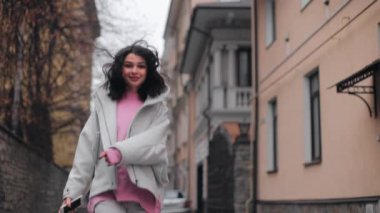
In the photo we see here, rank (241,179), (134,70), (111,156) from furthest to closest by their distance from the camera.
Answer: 1. (241,179)
2. (134,70)
3. (111,156)

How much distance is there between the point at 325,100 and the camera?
11.9 metres

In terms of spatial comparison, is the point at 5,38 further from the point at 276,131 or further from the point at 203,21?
the point at 203,21

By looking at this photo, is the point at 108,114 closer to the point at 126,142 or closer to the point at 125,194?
the point at 126,142

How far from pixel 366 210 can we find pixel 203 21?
50.2 ft

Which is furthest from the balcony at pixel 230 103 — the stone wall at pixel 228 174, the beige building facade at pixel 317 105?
the beige building facade at pixel 317 105

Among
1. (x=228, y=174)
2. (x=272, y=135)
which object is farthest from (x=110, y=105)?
(x=228, y=174)

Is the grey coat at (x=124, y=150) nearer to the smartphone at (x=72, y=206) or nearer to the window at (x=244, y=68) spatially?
the smartphone at (x=72, y=206)

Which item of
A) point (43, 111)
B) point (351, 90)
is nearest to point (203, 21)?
point (43, 111)

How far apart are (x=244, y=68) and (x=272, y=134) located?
21.8ft

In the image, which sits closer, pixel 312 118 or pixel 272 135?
pixel 312 118

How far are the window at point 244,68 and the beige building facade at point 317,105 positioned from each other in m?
4.65

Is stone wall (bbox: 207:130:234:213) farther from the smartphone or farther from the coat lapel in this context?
the smartphone

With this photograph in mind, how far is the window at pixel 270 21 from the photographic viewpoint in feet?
56.3

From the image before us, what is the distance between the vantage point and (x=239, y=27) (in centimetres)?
2325
